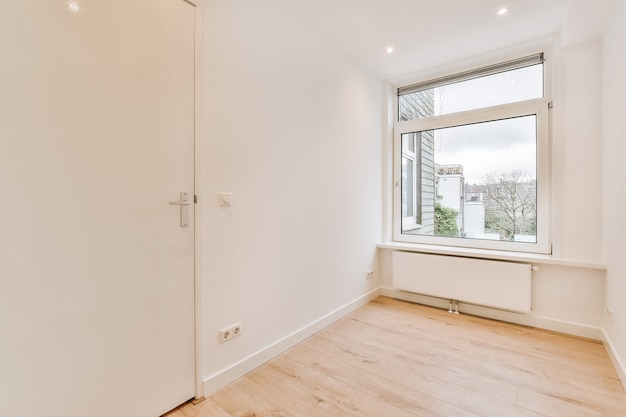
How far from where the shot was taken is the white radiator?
2.81 metres

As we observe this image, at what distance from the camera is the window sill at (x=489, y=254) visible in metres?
2.57

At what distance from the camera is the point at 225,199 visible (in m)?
1.90

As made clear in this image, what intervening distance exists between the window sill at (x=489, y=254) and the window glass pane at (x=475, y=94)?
5.14 ft

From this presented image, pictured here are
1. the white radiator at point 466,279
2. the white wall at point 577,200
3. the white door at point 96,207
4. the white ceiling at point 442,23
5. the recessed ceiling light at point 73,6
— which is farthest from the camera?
the white radiator at point 466,279

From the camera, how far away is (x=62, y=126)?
1271 mm

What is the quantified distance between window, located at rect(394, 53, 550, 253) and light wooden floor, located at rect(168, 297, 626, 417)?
1.04m

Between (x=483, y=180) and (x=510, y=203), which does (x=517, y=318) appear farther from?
A: (x=483, y=180)

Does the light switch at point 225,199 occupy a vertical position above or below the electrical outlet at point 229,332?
above

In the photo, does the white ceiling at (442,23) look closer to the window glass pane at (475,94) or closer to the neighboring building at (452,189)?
the window glass pane at (475,94)

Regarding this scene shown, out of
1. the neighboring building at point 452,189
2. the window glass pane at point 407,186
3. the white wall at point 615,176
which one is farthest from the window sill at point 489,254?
the window glass pane at point 407,186

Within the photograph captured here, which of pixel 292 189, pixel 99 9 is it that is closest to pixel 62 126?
pixel 99 9

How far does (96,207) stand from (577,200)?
3591mm

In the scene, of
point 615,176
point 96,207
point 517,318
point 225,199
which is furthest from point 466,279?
point 96,207

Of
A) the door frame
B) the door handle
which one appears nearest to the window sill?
the door frame
